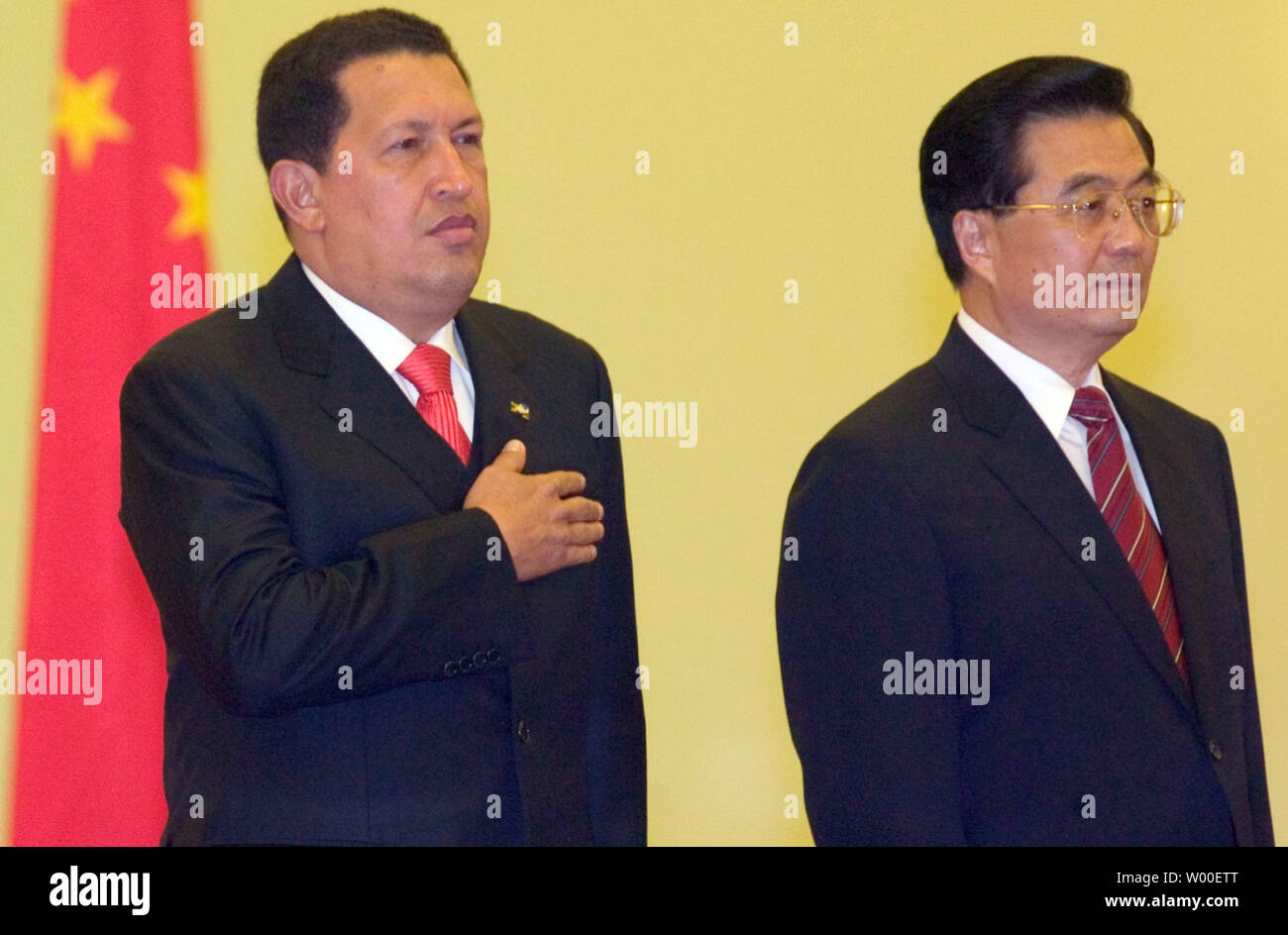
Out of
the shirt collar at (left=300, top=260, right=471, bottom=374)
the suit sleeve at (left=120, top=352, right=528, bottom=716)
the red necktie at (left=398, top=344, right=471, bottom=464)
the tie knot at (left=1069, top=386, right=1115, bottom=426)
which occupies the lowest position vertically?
the suit sleeve at (left=120, top=352, right=528, bottom=716)

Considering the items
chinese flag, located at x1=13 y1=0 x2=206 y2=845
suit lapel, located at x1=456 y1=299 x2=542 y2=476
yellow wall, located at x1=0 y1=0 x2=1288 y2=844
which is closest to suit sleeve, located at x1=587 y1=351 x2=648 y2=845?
suit lapel, located at x1=456 y1=299 x2=542 y2=476

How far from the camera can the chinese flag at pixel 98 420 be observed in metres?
3.17

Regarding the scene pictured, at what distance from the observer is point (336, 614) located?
186 centimetres

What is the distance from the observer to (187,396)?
78.7 inches

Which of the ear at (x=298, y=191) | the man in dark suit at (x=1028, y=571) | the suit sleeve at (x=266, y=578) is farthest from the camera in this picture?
the ear at (x=298, y=191)

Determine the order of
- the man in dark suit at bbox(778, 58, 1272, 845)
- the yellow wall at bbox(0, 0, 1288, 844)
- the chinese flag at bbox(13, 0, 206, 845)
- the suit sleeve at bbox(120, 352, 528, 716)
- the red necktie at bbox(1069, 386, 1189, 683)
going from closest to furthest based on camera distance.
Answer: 1. the suit sleeve at bbox(120, 352, 528, 716)
2. the man in dark suit at bbox(778, 58, 1272, 845)
3. the red necktie at bbox(1069, 386, 1189, 683)
4. the chinese flag at bbox(13, 0, 206, 845)
5. the yellow wall at bbox(0, 0, 1288, 844)

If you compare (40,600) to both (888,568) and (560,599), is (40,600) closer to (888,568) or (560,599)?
(560,599)

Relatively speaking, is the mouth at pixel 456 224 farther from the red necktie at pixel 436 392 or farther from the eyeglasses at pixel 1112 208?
the eyeglasses at pixel 1112 208

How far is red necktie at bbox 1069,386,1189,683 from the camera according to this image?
2.07m

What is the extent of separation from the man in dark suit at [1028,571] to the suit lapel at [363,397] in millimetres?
444

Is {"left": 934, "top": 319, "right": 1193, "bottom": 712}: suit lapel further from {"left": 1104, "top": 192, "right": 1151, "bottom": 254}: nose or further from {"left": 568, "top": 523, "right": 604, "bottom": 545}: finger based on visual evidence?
{"left": 568, "top": 523, "right": 604, "bottom": 545}: finger

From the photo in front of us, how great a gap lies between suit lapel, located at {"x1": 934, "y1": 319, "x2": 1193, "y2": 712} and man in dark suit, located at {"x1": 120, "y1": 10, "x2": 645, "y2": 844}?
1.66 ft

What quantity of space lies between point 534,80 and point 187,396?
162 cm

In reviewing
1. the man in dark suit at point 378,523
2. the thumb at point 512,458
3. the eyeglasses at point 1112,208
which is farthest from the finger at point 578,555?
the eyeglasses at point 1112,208
